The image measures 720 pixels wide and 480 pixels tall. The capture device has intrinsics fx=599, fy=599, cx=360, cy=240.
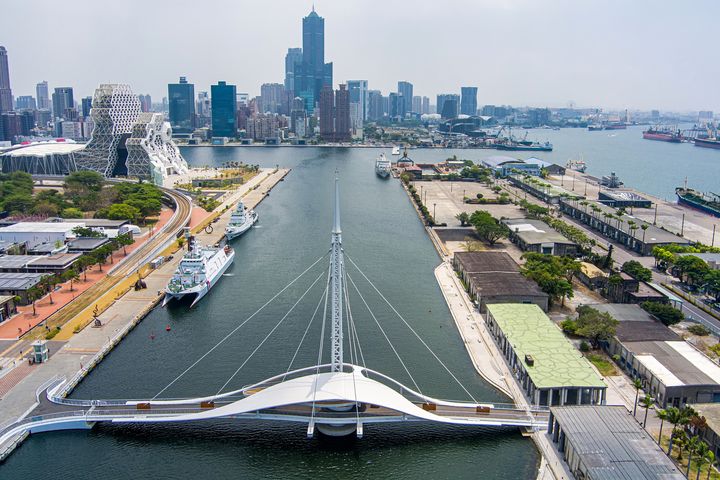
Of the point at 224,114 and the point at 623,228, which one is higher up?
the point at 224,114

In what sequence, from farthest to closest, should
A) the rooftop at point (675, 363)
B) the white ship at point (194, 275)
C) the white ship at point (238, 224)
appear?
the white ship at point (238, 224), the white ship at point (194, 275), the rooftop at point (675, 363)

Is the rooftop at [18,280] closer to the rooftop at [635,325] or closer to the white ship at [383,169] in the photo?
the rooftop at [635,325]

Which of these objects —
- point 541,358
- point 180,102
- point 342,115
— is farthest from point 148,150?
point 180,102

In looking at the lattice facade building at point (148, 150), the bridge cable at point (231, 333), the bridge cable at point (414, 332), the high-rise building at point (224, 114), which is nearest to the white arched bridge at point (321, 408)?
the bridge cable at point (414, 332)

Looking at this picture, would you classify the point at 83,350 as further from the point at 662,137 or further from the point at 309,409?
the point at 662,137

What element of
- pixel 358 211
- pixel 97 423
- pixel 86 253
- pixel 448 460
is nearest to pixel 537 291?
pixel 448 460

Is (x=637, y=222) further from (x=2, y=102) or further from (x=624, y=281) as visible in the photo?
(x=2, y=102)

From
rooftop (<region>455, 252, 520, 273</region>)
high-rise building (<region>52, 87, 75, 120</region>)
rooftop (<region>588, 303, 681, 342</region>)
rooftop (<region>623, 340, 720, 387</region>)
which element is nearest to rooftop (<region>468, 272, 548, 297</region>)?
rooftop (<region>455, 252, 520, 273</region>)
